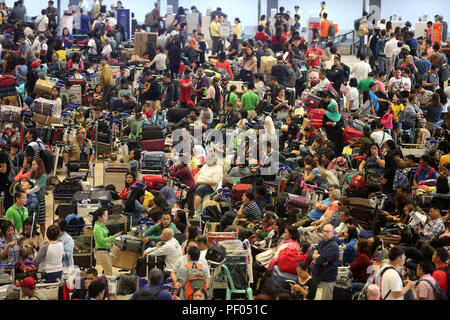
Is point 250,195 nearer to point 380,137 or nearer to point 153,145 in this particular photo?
point 380,137

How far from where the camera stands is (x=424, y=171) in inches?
542

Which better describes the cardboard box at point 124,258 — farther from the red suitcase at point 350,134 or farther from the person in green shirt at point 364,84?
the person in green shirt at point 364,84

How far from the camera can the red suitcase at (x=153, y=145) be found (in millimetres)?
17156

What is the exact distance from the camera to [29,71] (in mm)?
20734

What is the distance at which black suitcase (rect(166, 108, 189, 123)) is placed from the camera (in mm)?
19438

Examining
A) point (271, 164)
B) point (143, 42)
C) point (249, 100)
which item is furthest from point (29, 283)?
point (143, 42)

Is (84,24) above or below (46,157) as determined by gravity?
above

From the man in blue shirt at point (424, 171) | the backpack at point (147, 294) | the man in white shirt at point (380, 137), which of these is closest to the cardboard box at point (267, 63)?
the man in white shirt at point (380, 137)

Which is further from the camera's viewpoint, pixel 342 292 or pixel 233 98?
pixel 233 98

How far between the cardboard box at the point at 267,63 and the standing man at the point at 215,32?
4933 millimetres

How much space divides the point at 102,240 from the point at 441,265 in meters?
4.36

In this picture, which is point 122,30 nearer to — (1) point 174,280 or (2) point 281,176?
(2) point 281,176

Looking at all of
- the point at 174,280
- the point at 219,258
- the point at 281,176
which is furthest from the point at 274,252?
the point at 281,176

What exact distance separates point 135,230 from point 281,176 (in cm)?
329
